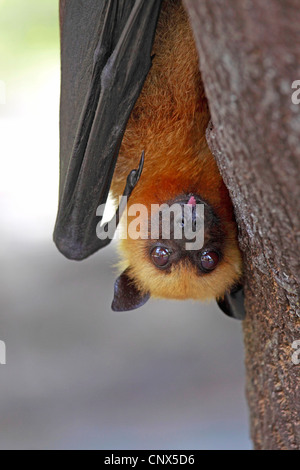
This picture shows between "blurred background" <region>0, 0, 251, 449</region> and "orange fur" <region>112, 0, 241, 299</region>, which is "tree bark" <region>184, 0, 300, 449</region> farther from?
"blurred background" <region>0, 0, 251, 449</region>

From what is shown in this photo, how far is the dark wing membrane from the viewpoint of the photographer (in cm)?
233

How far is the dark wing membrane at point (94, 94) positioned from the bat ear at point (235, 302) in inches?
30.1

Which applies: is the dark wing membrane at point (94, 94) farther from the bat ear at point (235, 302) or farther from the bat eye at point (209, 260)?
the bat ear at point (235, 302)

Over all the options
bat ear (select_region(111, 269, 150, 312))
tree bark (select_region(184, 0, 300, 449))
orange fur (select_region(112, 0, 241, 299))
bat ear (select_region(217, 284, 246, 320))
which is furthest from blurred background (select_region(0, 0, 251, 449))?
tree bark (select_region(184, 0, 300, 449))

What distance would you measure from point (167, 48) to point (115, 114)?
39 centimetres

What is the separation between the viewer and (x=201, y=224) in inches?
103

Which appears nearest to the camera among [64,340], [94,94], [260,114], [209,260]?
[260,114]

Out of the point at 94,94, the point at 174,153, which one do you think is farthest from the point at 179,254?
the point at 94,94

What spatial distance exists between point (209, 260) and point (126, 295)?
1.90 ft

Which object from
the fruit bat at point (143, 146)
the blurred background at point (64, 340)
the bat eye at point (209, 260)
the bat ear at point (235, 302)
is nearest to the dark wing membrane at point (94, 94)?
the fruit bat at point (143, 146)

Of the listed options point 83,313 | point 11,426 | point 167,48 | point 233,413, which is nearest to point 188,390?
point 233,413

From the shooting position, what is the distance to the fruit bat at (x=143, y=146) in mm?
2400

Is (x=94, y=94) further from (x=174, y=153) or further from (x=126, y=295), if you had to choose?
(x=126, y=295)

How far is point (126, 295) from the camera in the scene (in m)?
3.06
